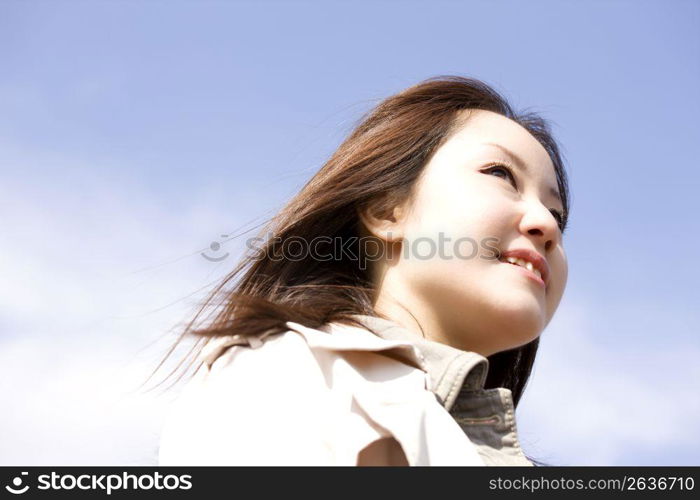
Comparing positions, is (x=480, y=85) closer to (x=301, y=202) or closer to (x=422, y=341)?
(x=301, y=202)

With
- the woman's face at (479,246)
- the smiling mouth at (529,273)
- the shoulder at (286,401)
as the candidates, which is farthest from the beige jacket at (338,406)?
the smiling mouth at (529,273)

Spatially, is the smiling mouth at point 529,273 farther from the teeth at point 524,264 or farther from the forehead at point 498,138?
the forehead at point 498,138

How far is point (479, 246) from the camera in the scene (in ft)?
9.30

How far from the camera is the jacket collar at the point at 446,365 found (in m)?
2.38

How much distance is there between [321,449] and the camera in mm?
2082

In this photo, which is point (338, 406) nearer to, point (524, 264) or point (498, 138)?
point (524, 264)

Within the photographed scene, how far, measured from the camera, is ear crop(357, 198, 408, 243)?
3.18 meters

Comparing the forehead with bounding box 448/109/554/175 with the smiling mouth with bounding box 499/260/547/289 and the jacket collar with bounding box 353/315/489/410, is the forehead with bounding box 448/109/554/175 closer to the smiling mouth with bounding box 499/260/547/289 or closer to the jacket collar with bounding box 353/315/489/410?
the smiling mouth with bounding box 499/260/547/289

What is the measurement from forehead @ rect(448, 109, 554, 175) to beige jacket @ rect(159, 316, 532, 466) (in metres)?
0.94

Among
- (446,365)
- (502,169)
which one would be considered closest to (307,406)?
(446,365)

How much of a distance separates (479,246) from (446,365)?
55cm
